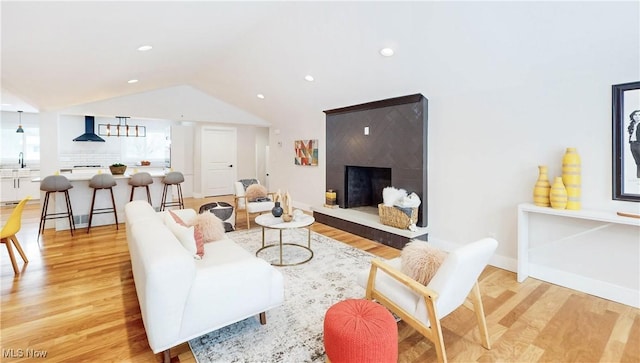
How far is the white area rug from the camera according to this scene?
1.95 m

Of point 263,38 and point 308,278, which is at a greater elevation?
point 263,38

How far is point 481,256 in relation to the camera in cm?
184

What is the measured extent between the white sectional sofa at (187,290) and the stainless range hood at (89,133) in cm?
683

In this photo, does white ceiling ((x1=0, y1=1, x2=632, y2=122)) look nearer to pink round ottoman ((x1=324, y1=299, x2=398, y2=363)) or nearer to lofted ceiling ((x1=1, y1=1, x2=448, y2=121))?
lofted ceiling ((x1=1, y1=1, x2=448, y2=121))

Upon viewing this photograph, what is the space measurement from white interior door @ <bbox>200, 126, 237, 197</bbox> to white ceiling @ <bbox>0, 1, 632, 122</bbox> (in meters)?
3.55

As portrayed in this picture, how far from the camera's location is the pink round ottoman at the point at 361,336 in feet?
5.02

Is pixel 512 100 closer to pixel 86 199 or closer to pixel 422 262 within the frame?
pixel 422 262

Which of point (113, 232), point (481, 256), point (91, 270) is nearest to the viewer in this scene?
point (481, 256)

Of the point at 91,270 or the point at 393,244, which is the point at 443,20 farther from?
the point at 91,270

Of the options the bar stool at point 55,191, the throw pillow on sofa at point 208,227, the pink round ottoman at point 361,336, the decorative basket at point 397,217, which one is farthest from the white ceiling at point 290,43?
the pink round ottoman at point 361,336

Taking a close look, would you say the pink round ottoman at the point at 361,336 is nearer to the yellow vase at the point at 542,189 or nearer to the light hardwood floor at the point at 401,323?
the light hardwood floor at the point at 401,323

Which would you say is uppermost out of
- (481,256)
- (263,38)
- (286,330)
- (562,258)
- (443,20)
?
(263,38)

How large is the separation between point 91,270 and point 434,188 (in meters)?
4.39

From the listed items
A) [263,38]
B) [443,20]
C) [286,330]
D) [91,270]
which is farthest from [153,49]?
[286,330]
